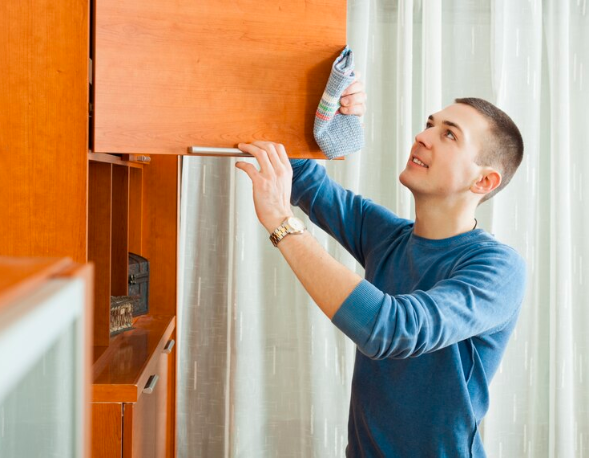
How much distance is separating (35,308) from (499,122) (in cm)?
133

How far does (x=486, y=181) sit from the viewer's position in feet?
4.78

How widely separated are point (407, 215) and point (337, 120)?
46.6 inches

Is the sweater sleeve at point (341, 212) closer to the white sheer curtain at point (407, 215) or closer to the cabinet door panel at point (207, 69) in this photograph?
the cabinet door panel at point (207, 69)

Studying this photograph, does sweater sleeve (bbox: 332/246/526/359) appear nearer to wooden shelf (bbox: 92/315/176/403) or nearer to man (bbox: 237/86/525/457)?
man (bbox: 237/86/525/457)

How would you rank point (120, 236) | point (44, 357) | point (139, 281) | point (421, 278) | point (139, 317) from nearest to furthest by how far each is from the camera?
point (44, 357)
point (421, 278)
point (120, 236)
point (139, 281)
point (139, 317)

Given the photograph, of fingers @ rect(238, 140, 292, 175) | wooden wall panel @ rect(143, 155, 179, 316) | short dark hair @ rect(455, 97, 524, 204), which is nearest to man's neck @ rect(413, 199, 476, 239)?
short dark hair @ rect(455, 97, 524, 204)

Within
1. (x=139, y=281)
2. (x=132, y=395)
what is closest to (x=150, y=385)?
(x=132, y=395)

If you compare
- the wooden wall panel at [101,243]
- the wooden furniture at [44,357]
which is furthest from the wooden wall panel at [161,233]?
the wooden furniture at [44,357]

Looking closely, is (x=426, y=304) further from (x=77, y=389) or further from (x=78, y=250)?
(x=77, y=389)

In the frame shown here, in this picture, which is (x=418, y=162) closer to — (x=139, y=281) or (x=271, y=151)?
(x=271, y=151)

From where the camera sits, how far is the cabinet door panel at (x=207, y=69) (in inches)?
45.0

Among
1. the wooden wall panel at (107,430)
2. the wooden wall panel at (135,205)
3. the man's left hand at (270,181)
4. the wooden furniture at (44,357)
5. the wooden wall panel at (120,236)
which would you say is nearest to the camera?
the wooden furniture at (44,357)

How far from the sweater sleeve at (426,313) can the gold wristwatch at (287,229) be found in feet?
0.50

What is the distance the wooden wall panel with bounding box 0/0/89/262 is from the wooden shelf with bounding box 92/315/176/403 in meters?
0.28
